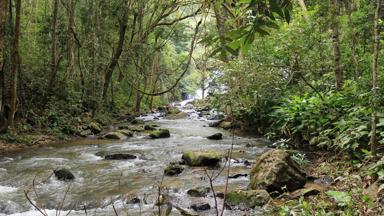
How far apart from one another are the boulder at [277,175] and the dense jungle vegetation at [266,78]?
653 mm

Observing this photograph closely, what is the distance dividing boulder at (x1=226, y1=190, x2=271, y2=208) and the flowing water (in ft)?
0.62

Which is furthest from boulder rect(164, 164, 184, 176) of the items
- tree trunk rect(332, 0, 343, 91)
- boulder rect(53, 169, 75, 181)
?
tree trunk rect(332, 0, 343, 91)

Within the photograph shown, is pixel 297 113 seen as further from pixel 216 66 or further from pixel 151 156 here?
pixel 216 66

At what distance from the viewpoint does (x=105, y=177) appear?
285 inches

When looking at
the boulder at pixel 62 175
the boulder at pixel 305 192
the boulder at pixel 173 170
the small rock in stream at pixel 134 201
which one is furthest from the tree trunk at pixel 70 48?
the boulder at pixel 305 192

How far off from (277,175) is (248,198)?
71 cm

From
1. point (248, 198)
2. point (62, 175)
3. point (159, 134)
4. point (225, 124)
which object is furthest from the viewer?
point (225, 124)

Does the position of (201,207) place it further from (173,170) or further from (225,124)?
(225,124)

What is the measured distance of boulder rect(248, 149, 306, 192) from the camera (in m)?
5.65

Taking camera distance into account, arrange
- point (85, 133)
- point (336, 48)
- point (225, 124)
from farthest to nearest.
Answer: point (225, 124) < point (85, 133) < point (336, 48)

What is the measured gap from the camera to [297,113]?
27.8 ft

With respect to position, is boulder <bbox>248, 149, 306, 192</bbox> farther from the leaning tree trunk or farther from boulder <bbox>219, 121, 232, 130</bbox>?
boulder <bbox>219, 121, 232, 130</bbox>

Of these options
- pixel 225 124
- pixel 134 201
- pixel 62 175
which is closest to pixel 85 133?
pixel 225 124

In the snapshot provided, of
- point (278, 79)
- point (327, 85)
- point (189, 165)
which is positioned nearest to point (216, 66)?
point (278, 79)
